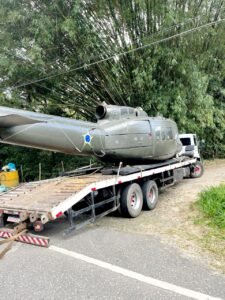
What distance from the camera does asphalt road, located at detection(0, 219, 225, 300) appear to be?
3836 millimetres

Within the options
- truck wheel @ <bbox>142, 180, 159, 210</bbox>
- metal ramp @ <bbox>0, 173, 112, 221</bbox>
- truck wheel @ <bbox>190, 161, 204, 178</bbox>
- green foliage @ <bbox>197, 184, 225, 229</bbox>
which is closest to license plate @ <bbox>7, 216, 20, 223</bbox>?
metal ramp @ <bbox>0, 173, 112, 221</bbox>

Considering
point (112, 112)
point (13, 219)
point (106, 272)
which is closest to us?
point (106, 272)

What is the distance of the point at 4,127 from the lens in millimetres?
6141

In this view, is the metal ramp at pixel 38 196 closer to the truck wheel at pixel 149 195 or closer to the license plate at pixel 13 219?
the license plate at pixel 13 219

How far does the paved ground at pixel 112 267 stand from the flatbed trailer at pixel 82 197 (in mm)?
514

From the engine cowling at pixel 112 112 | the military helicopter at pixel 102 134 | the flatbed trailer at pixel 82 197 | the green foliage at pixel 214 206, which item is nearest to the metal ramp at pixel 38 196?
the flatbed trailer at pixel 82 197

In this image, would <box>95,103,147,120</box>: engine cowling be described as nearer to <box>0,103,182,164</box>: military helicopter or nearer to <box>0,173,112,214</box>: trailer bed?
<box>0,103,182,164</box>: military helicopter

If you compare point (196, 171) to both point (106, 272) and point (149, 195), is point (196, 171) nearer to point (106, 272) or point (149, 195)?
point (149, 195)

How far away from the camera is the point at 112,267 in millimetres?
4613

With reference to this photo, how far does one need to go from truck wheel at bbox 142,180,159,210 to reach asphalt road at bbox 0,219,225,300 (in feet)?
7.07

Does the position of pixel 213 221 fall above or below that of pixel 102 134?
below

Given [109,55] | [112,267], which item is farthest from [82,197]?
[109,55]

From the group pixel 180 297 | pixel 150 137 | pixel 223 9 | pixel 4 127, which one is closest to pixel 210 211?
pixel 150 137

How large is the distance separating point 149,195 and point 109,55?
6861 mm
